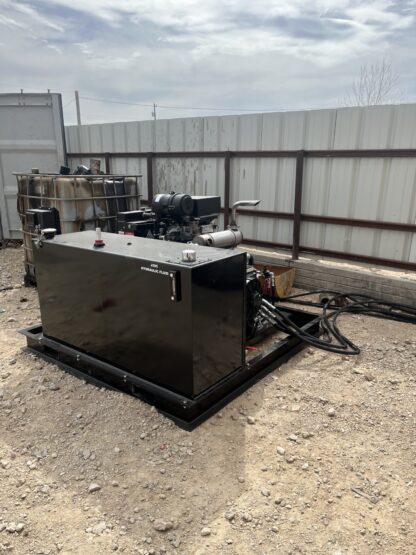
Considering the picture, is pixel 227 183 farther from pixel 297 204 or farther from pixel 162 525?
pixel 162 525

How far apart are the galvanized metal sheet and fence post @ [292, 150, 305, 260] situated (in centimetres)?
423

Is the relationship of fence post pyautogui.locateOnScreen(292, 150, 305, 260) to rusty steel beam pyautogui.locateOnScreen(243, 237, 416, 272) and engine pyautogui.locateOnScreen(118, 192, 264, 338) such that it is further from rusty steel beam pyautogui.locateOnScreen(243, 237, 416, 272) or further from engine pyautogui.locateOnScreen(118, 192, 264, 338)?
engine pyautogui.locateOnScreen(118, 192, 264, 338)

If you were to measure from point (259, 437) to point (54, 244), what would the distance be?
188 centimetres

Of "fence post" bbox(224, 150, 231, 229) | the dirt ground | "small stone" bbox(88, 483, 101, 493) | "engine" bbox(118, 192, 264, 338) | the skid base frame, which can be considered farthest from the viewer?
"fence post" bbox(224, 150, 231, 229)

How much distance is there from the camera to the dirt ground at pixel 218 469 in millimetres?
1796

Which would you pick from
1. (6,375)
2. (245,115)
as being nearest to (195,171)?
(245,115)

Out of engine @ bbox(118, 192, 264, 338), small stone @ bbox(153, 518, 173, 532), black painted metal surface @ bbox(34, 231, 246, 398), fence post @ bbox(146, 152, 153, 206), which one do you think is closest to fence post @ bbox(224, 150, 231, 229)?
fence post @ bbox(146, 152, 153, 206)

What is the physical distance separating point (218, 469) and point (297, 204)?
3672 millimetres

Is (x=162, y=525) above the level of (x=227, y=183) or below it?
below

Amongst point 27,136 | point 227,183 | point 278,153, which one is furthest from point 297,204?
point 27,136

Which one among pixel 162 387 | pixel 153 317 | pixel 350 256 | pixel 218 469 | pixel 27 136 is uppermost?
pixel 27 136

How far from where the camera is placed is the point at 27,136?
23.0 ft

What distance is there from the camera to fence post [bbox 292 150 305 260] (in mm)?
5008

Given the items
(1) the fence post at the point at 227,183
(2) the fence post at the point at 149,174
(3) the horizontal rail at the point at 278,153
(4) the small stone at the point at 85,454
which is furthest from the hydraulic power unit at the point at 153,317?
(2) the fence post at the point at 149,174
